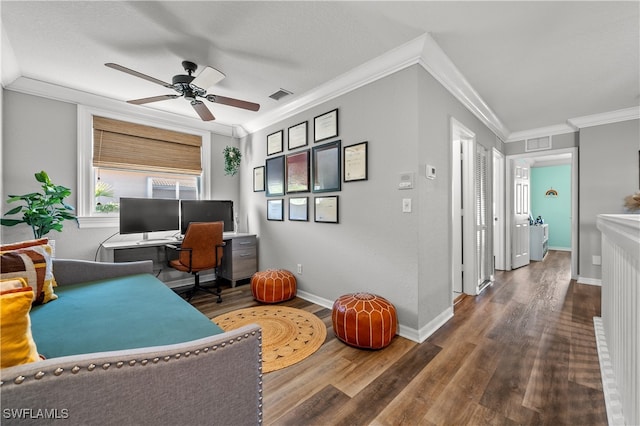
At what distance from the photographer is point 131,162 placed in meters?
3.43

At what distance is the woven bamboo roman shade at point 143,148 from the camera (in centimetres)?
324

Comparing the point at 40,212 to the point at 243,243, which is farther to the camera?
the point at 243,243

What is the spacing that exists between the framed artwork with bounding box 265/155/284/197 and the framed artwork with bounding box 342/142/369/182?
115cm

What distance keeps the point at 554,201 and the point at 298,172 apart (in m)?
7.58

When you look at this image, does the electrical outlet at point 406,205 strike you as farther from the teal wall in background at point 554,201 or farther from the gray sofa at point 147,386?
the teal wall in background at point 554,201

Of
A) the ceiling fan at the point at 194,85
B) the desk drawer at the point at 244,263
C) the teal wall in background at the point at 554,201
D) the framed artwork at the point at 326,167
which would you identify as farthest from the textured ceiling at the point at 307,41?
the teal wall in background at the point at 554,201

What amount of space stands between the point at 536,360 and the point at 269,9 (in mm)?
3215

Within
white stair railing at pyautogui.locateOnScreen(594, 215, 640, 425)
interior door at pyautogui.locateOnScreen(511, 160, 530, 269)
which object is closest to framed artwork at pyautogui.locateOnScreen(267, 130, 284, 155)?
white stair railing at pyautogui.locateOnScreen(594, 215, 640, 425)

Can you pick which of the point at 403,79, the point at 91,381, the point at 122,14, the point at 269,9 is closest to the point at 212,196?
the point at 122,14

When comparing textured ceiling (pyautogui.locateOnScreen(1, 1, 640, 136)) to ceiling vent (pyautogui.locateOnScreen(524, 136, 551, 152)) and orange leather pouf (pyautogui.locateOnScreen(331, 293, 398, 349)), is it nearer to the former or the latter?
ceiling vent (pyautogui.locateOnScreen(524, 136, 551, 152))

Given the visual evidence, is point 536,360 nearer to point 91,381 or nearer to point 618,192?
point 91,381

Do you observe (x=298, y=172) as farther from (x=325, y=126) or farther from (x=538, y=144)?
(x=538, y=144)

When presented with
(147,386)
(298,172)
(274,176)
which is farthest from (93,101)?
(147,386)

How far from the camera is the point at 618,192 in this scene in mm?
3717
